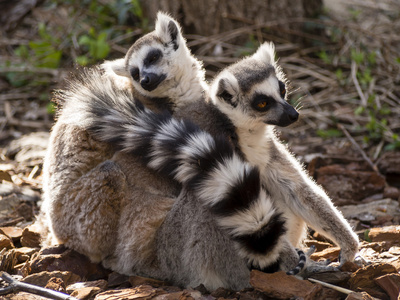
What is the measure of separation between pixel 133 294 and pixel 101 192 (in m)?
0.90

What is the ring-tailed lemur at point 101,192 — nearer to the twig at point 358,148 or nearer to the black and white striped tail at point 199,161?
the black and white striped tail at point 199,161

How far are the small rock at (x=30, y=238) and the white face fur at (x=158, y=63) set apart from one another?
169 cm

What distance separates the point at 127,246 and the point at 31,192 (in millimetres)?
2150

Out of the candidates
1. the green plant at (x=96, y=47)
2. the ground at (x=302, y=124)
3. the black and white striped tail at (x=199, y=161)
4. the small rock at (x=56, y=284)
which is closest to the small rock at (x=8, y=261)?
the ground at (x=302, y=124)

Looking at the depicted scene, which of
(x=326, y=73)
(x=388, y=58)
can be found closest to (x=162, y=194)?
(x=326, y=73)

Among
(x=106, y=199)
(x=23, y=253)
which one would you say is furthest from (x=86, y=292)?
(x=23, y=253)

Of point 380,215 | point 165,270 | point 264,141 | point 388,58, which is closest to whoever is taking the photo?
point 165,270

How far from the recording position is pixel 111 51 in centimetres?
844

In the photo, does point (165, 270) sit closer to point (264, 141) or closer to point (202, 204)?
point (202, 204)

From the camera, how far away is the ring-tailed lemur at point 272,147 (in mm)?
Answer: 3996

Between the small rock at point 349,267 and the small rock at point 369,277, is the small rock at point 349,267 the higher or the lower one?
the lower one

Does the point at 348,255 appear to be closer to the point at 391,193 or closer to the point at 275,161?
the point at 275,161

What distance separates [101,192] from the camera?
3803mm

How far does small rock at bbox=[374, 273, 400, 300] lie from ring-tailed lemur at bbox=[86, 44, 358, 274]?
24.4 inches
